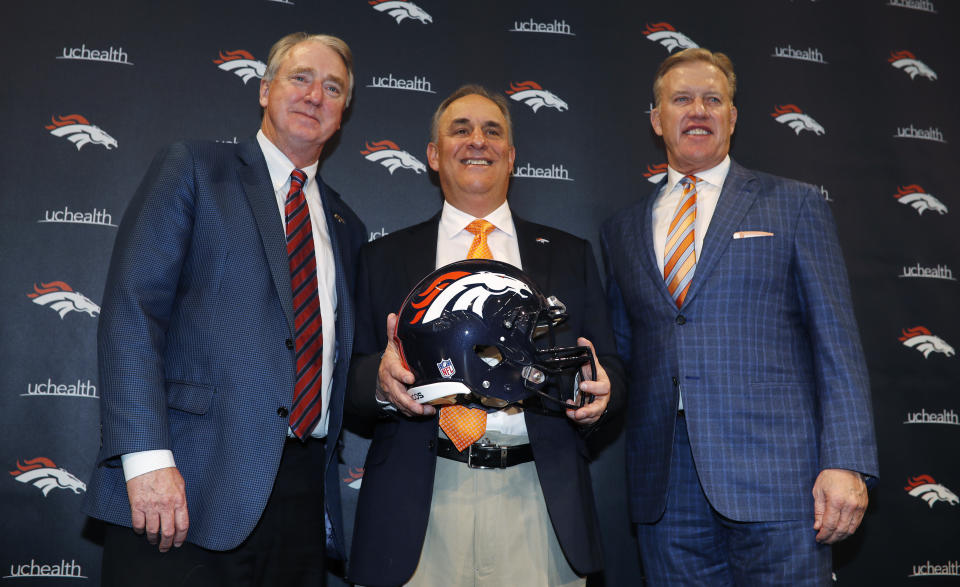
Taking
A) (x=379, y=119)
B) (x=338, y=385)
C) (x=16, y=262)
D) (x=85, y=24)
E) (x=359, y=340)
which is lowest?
(x=338, y=385)

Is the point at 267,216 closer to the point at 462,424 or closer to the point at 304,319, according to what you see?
the point at 304,319

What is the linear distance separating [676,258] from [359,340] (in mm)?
1389

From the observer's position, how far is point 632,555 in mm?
3670

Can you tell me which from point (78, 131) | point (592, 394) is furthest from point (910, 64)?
point (78, 131)

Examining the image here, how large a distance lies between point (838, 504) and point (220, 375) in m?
2.24

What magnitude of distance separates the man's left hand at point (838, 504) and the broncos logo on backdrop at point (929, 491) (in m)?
1.66

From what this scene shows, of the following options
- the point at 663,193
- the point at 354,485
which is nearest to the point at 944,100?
the point at 663,193

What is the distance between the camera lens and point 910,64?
4.27 m

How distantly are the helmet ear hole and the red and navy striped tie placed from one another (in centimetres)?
63

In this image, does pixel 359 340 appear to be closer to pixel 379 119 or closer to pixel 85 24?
pixel 379 119

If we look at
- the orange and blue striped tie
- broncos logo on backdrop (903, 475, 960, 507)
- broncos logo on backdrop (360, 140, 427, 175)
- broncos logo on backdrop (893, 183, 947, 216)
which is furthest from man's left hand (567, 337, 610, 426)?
broncos logo on backdrop (893, 183, 947, 216)

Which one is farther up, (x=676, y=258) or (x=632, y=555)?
(x=676, y=258)

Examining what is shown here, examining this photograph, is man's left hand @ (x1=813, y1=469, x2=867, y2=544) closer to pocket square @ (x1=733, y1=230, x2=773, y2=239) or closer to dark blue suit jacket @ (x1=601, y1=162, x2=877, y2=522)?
dark blue suit jacket @ (x1=601, y1=162, x2=877, y2=522)

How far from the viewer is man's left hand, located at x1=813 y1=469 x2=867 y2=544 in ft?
8.23
